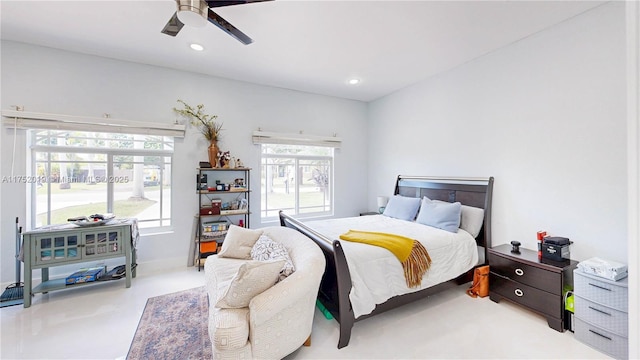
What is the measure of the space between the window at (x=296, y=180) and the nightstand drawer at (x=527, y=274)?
2804 mm

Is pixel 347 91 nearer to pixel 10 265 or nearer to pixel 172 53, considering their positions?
pixel 172 53

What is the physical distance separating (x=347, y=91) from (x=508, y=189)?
9.43 ft

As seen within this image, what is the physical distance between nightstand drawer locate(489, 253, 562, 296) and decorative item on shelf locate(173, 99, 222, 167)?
378 centimetres

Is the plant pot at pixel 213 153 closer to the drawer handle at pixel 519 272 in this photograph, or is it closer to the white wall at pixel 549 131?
the white wall at pixel 549 131

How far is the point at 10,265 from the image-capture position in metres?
2.83

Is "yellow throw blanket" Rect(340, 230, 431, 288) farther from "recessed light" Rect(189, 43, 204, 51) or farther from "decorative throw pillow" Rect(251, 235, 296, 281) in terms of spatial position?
"recessed light" Rect(189, 43, 204, 51)

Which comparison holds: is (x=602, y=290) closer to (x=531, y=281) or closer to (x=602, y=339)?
(x=602, y=339)

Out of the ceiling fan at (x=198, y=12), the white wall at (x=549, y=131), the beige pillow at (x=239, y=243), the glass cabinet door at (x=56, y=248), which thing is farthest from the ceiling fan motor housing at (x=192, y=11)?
the white wall at (x=549, y=131)

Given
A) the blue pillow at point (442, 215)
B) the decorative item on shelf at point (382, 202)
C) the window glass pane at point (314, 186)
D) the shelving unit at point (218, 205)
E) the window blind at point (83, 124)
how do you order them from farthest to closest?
the window glass pane at point (314, 186) → the decorative item on shelf at point (382, 202) → the shelving unit at point (218, 205) → the blue pillow at point (442, 215) → the window blind at point (83, 124)

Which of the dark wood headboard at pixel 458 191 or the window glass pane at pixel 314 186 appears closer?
the dark wood headboard at pixel 458 191

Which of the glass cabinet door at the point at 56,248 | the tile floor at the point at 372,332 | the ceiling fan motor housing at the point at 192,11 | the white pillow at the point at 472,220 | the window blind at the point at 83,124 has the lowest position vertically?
the tile floor at the point at 372,332

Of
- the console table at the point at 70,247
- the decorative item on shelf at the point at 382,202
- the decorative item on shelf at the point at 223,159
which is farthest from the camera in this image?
the decorative item on shelf at the point at 382,202

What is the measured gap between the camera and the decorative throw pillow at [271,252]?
194 cm

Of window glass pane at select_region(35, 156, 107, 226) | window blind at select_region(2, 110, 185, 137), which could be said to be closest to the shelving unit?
window blind at select_region(2, 110, 185, 137)
